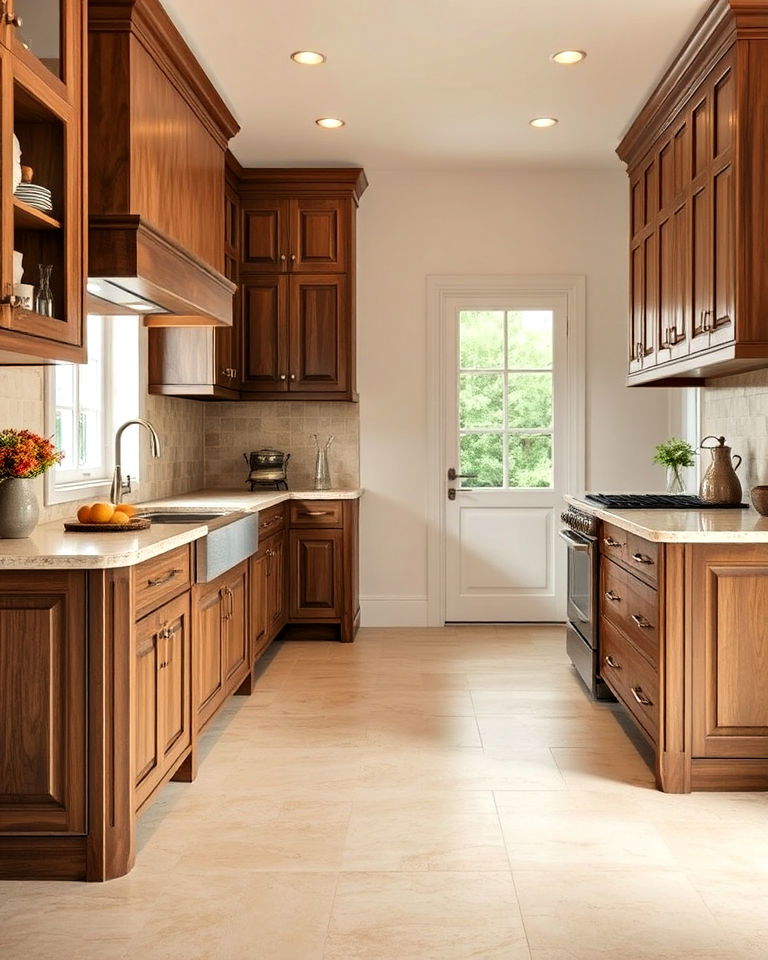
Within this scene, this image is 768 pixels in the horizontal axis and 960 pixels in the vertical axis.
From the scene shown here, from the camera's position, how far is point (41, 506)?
3688 mm

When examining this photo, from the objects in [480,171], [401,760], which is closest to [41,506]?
[401,760]

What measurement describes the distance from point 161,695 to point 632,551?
1.84 meters

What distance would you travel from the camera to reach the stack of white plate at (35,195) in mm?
2637

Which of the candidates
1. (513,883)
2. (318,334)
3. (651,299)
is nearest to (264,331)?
(318,334)

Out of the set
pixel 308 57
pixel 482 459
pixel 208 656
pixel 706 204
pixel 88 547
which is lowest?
pixel 208 656

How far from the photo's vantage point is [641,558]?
357cm

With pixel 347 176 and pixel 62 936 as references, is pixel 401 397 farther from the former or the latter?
pixel 62 936

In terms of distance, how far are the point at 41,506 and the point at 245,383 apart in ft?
8.00

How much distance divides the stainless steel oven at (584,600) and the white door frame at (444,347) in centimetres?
120

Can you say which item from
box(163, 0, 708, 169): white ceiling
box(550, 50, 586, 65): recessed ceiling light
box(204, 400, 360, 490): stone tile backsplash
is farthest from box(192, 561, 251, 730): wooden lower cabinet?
box(550, 50, 586, 65): recessed ceiling light

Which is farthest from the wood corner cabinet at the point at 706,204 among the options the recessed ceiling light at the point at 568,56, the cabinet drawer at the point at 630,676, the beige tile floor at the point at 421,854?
the beige tile floor at the point at 421,854

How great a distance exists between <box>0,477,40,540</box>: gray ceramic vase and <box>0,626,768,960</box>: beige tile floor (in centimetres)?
98

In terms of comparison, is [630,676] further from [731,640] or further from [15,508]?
[15,508]

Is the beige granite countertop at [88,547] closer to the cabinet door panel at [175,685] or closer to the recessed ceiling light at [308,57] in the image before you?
the cabinet door panel at [175,685]
